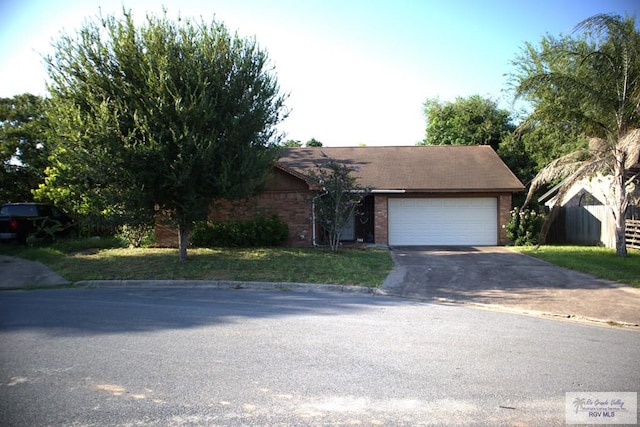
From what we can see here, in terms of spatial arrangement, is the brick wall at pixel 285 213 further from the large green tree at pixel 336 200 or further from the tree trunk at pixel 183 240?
the tree trunk at pixel 183 240

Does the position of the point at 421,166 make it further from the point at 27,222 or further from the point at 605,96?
the point at 27,222

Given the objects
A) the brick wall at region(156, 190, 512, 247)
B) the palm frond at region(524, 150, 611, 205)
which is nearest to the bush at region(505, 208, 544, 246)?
the palm frond at region(524, 150, 611, 205)

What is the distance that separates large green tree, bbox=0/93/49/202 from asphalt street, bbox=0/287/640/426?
19.9 m

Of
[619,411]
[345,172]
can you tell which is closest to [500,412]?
[619,411]

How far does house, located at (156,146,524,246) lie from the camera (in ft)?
60.2

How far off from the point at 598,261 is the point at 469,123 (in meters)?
22.9

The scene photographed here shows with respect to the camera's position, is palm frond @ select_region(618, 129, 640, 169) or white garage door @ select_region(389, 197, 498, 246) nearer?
palm frond @ select_region(618, 129, 640, 169)

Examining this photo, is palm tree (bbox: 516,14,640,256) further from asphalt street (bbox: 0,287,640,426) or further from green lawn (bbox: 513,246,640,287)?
asphalt street (bbox: 0,287,640,426)

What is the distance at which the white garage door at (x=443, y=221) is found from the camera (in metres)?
20.1

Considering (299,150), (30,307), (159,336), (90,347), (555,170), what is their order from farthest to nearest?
(299,150) < (555,170) < (30,307) < (159,336) < (90,347)

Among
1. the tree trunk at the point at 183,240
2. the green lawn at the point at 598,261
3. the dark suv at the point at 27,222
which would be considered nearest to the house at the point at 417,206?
the green lawn at the point at 598,261

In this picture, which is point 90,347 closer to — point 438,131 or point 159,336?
point 159,336

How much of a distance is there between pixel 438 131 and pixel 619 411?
116 feet

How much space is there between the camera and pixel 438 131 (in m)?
37.6
